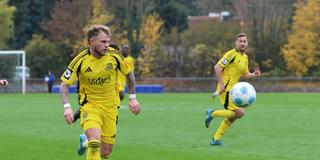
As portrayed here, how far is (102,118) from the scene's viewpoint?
9969 mm

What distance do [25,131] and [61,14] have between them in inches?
1888

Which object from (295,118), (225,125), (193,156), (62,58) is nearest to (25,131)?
(225,125)

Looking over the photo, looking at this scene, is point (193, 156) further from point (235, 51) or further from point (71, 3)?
point (71, 3)

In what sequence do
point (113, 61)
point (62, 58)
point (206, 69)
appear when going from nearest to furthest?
point (113, 61) → point (206, 69) → point (62, 58)

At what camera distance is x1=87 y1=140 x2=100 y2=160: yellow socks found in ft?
30.6

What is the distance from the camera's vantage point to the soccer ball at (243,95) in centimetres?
1356

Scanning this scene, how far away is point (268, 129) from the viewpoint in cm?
1800

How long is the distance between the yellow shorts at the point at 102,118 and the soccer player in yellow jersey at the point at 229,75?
14.7 feet

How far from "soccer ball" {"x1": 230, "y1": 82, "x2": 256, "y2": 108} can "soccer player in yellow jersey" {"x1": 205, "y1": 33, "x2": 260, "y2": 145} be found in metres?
0.63

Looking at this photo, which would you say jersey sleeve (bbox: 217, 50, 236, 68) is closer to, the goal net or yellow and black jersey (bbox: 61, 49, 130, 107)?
yellow and black jersey (bbox: 61, 49, 130, 107)

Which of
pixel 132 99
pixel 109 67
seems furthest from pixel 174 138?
pixel 109 67

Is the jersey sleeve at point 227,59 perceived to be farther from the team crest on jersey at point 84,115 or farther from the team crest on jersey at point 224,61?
the team crest on jersey at point 84,115

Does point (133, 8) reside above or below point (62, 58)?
above

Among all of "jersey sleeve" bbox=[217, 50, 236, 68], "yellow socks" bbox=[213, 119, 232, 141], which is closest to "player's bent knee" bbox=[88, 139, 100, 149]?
"yellow socks" bbox=[213, 119, 232, 141]
